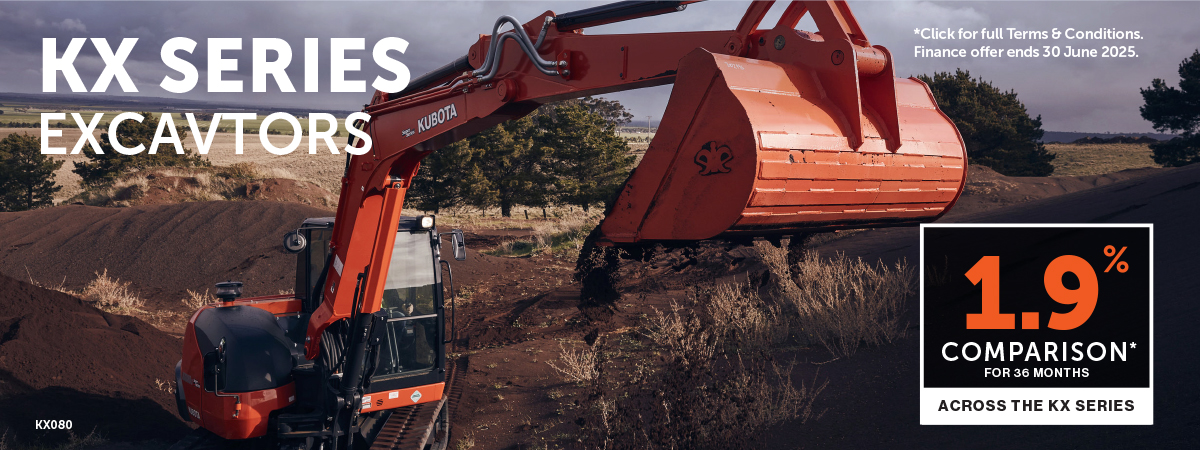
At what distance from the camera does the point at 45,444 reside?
333 inches

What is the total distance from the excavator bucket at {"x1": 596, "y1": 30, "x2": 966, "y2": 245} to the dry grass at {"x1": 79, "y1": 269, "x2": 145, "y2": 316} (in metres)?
17.0

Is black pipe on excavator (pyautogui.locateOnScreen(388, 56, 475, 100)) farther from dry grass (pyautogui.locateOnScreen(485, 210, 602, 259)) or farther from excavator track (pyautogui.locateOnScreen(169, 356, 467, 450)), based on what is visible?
dry grass (pyautogui.locateOnScreen(485, 210, 602, 259))

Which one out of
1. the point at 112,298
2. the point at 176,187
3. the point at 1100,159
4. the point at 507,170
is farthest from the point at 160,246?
the point at 1100,159

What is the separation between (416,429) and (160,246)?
18535 millimetres

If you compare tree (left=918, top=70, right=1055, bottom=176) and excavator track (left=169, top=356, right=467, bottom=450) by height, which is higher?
tree (left=918, top=70, right=1055, bottom=176)

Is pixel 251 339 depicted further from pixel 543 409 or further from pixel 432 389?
pixel 543 409

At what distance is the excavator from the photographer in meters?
3.87

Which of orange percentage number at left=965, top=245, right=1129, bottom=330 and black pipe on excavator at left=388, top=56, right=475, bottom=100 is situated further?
orange percentage number at left=965, top=245, right=1129, bottom=330

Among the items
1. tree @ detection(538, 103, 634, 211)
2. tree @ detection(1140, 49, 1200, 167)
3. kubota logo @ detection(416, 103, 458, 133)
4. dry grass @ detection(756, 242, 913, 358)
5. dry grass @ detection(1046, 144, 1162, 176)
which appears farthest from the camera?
dry grass @ detection(1046, 144, 1162, 176)

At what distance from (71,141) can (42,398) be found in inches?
3565

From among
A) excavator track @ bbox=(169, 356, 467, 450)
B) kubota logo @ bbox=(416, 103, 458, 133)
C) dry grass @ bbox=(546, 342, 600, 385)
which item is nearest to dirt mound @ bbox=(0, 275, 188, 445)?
excavator track @ bbox=(169, 356, 467, 450)

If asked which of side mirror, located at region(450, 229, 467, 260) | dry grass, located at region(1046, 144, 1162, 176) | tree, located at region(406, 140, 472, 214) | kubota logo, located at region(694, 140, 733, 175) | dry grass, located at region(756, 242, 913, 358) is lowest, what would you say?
dry grass, located at region(756, 242, 913, 358)

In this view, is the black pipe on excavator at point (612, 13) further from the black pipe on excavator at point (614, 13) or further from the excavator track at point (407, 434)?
the excavator track at point (407, 434)

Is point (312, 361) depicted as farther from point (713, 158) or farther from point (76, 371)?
point (76, 371)
